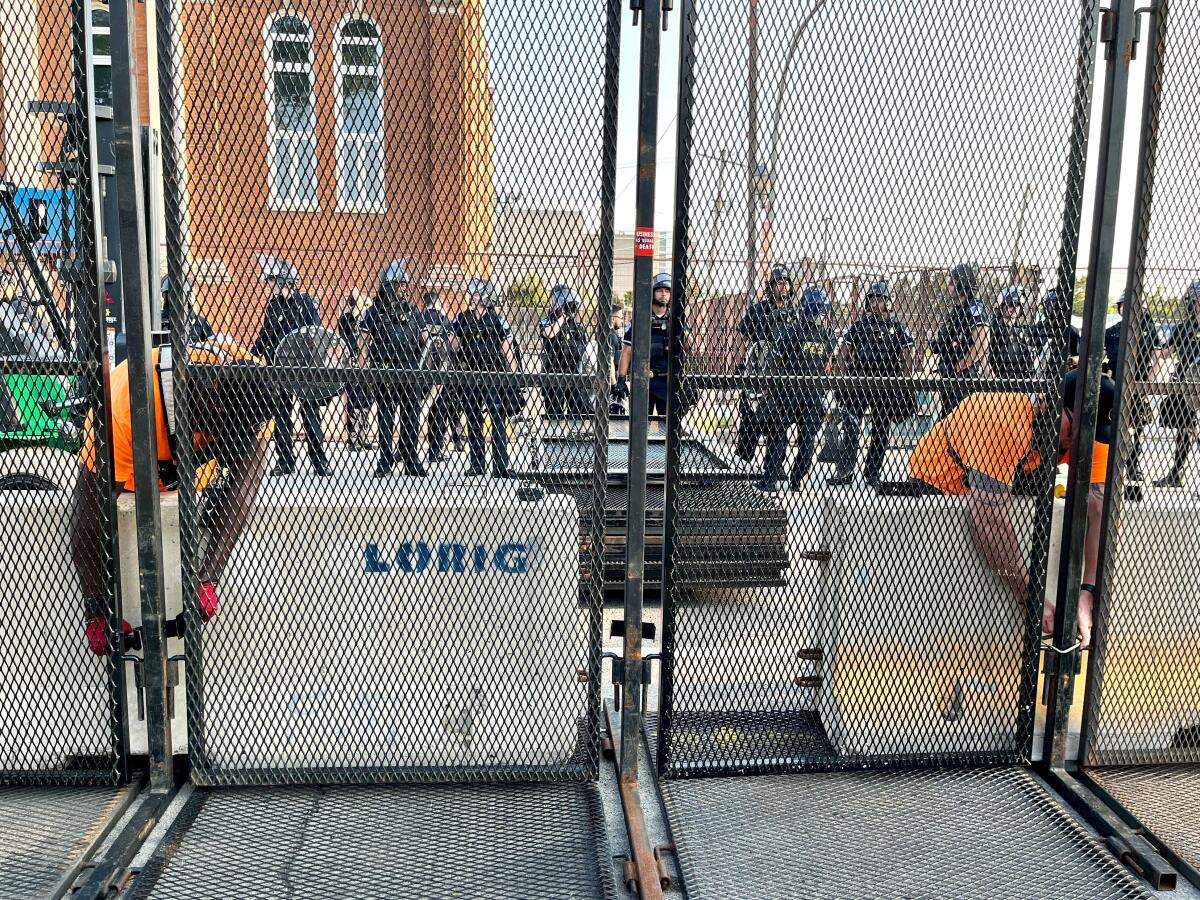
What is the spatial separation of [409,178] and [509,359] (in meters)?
0.63

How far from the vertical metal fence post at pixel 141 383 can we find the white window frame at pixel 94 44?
4 centimetres

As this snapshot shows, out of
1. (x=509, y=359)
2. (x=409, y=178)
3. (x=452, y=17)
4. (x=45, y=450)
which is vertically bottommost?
(x=45, y=450)

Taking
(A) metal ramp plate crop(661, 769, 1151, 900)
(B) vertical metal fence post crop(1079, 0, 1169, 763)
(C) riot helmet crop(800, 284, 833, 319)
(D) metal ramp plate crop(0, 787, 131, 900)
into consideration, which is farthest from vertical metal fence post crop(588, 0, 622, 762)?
(B) vertical metal fence post crop(1079, 0, 1169, 763)

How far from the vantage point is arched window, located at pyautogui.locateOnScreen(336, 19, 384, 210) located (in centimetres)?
317

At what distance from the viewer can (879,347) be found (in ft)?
11.6

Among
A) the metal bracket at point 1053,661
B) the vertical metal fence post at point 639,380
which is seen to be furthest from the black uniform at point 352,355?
the metal bracket at point 1053,661

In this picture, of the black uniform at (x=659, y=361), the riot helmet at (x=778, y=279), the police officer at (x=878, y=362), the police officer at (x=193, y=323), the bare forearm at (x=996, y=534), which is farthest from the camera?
the black uniform at (x=659, y=361)

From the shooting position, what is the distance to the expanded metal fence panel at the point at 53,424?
3182mm

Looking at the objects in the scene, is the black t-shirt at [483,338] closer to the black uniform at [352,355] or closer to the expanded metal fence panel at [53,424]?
the black uniform at [352,355]

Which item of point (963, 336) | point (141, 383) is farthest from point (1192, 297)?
point (141, 383)

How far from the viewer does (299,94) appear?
10.4 ft

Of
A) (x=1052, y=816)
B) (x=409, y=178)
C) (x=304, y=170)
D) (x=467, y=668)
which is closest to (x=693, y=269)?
(x=409, y=178)

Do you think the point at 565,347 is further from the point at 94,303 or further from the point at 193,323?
the point at 94,303

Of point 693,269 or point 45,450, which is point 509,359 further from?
point 45,450
